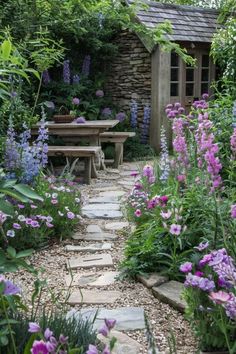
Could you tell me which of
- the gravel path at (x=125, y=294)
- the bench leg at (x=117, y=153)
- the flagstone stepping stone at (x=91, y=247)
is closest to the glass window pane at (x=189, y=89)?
the bench leg at (x=117, y=153)

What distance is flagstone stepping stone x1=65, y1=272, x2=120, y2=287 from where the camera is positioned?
3441 mm

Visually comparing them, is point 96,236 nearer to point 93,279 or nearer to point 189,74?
point 93,279

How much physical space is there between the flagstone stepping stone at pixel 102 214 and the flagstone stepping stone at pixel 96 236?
597mm

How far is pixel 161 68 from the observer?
1039 cm

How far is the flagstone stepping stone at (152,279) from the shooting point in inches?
127

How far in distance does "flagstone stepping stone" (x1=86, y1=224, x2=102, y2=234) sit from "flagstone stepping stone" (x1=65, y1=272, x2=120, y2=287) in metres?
1.12

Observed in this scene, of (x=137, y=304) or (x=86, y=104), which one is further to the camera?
(x=86, y=104)

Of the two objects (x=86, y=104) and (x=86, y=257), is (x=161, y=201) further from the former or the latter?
(x=86, y=104)

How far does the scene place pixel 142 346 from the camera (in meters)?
2.48

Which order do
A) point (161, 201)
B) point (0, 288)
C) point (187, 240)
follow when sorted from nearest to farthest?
point (0, 288) → point (187, 240) → point (161, 201)

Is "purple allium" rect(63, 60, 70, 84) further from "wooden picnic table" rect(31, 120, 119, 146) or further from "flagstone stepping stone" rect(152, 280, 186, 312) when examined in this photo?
"flagstone stepping stone" rect(152, 280, 186, 312)

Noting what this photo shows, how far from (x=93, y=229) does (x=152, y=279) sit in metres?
1.66

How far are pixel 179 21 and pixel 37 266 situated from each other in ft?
28.1

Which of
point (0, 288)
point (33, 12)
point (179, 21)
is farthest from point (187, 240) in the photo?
point (179, 21)
